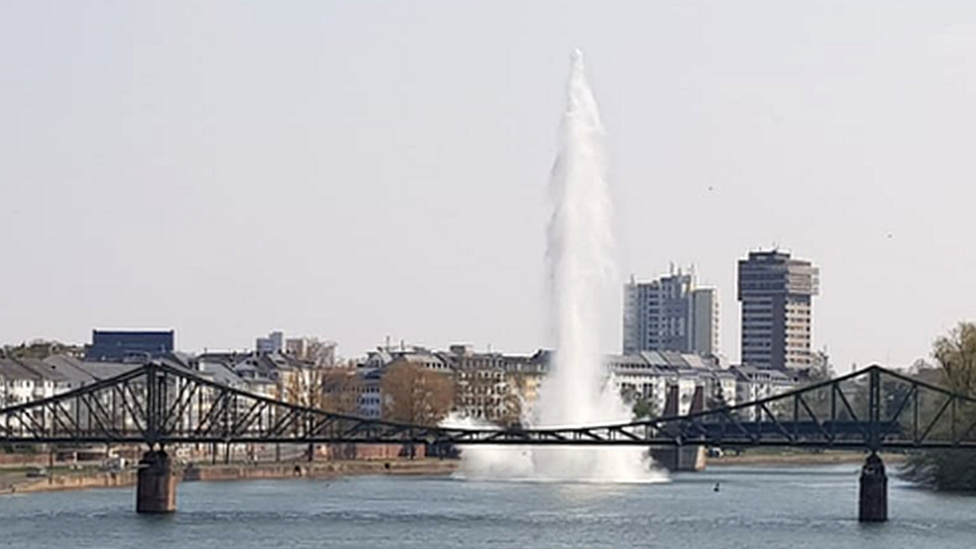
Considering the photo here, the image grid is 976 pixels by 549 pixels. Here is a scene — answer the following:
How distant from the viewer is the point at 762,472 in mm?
180875

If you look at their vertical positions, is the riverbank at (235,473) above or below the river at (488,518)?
above

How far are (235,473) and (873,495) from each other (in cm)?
5665

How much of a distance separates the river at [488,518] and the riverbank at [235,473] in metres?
2.38

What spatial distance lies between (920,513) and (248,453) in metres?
76.9

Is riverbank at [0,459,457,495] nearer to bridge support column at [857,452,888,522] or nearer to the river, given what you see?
the river

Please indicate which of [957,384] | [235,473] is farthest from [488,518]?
[235,473]

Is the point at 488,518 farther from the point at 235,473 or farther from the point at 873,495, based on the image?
the point at 235,473

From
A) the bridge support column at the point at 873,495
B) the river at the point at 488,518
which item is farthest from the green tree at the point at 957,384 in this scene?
the bridge support column at the point at 873,495

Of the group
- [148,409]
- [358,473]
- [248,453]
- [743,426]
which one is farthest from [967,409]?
[248,453]

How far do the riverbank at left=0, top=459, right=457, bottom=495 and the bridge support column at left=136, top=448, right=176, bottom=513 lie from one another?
56.7ft

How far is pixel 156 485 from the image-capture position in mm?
107312

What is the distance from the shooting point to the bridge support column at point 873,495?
103062 millimetres

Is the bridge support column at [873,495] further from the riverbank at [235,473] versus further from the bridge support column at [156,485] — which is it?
the riverbank at [235,473]

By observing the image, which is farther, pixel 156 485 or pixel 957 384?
pixel 957 384
